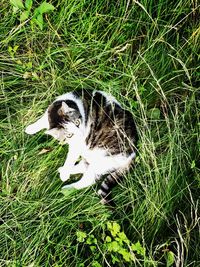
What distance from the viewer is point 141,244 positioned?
8.34 feet

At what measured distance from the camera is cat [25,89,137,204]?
99.5 inches

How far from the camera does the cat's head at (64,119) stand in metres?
2.48

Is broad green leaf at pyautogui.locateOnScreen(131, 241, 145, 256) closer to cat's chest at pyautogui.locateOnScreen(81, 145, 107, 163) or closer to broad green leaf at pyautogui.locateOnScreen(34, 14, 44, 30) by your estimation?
cat's chest at pyautogui.locateOnScreen(81, 145, 107, 163)

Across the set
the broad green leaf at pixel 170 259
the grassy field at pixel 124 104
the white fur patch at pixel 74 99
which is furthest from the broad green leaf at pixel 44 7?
the broad green leaf at pixel 170 259

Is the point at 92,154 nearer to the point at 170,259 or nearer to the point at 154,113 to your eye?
the point at 154,113

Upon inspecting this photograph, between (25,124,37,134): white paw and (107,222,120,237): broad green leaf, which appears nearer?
(107,222,120,237): broad green leaf

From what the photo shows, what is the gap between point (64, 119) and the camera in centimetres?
249

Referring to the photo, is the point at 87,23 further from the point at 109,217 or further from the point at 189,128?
the point at 109,217

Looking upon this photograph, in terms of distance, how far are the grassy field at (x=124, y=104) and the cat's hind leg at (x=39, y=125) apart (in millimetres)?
47

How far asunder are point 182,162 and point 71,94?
2.15 feet

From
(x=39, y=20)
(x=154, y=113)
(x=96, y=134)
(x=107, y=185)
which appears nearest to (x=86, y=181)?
(x=107, y=185)

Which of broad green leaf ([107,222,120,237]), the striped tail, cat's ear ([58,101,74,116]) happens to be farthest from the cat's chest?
broad green leaf ([107,222,120,237])

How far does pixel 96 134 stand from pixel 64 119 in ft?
0.61

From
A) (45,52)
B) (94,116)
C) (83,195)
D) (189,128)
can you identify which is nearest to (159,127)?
(189,128)
